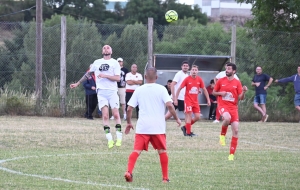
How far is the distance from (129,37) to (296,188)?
2003cm

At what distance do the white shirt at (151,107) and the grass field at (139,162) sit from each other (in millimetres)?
710

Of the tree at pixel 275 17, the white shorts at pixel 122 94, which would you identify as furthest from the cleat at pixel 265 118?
the white shorts at pixel 122 94

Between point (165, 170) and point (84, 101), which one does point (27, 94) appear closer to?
point (84, 101)

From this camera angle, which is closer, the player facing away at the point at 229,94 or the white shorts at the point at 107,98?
the player facing away at the point at 229,94

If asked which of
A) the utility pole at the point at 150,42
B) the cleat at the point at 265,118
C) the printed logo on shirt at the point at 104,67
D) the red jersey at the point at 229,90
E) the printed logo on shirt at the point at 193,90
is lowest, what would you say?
the cleat at the point at 265,118

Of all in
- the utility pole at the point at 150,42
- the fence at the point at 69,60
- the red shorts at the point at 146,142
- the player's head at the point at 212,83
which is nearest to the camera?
the red shorts at the point at 146,142

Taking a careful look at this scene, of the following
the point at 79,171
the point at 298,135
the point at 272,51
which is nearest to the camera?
the point at 79,171

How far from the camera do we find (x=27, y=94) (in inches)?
998

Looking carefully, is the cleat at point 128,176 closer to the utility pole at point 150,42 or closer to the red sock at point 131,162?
the red sock at point 131,162

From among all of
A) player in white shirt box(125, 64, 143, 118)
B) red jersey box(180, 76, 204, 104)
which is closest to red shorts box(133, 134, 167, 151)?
red jersey box(180, 76, 204, 104)

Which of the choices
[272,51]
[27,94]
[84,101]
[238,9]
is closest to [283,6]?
[272,51]

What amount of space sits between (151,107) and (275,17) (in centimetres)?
1865

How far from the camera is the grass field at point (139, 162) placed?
9.43m

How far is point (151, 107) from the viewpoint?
9.68 meters
